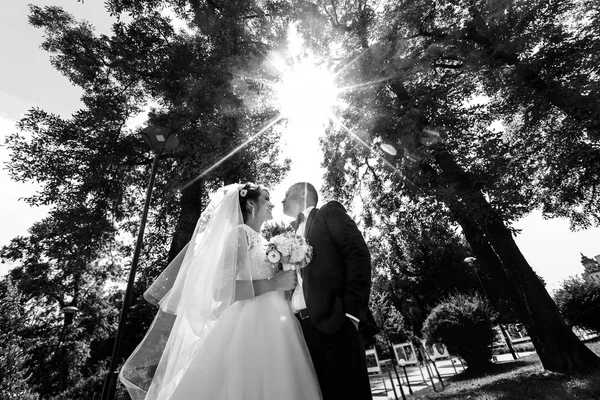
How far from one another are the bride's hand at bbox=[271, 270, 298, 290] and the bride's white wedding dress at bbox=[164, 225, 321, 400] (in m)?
0.20

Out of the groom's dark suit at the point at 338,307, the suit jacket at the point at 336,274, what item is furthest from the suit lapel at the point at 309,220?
the groom's dark suit at the point at 338,307

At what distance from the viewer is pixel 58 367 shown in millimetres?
22141

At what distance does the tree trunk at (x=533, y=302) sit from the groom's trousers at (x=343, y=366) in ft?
22.1

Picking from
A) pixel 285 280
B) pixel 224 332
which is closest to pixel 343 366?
pixel 285 280

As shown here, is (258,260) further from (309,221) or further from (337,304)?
(337,304)

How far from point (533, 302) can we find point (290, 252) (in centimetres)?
872

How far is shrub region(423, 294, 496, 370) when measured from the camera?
38.9 feet

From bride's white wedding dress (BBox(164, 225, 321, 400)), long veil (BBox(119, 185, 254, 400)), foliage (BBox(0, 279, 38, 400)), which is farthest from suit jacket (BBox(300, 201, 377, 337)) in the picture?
foliage (BBox(0, 279, 38, 400))

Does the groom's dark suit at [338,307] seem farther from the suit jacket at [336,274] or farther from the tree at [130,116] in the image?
the tree at [130,116]

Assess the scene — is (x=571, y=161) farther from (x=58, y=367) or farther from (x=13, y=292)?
(x=58, y=367)

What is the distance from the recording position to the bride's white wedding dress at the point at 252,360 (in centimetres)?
223

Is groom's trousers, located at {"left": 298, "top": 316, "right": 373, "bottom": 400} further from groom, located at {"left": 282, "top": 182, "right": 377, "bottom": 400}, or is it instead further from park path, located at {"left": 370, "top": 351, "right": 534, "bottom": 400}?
park path, located at {"left": 370, "top": 351, "right": 534, "bottom": 400}

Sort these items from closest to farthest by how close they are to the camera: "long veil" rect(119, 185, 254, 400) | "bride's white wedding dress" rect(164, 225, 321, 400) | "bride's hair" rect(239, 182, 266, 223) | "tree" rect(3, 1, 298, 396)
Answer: "bride's white wedding dress" rect(164, 225, 321, 400) < "long veil" rect(119, 185, 254, 400) < "bride's hair" rect(239, 182, 266, 223) < "tree" rect(3, 1, 298, 396)

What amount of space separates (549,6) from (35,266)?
30236 mm
